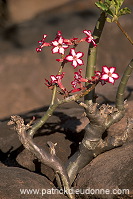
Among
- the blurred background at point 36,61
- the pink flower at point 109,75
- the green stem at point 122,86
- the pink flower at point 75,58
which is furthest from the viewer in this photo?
the blurred background at point 36,61

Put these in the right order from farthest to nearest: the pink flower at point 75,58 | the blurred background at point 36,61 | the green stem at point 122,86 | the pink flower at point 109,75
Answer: the blurred background at point 36,61
the green stem at point 122,86
the pink flower at point 75,58
the pink flower at point 109,75

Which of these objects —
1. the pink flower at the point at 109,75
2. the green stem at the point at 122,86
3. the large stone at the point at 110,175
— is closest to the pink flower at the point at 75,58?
the pink flower at the point at 109,75

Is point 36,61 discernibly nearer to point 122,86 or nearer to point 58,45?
point 122,86

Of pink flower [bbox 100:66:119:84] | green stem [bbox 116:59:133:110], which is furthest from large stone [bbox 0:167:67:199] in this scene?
pink flower [bbox 100:66:119:84]

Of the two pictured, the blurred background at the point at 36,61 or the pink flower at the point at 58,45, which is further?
the blurred background at the point at 36,61

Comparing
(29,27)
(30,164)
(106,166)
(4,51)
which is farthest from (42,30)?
(106,166)

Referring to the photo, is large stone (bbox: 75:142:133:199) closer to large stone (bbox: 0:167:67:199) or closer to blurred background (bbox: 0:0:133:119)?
large stone (bbox: 0:167:67:199)

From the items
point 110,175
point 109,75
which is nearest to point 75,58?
point 109,75

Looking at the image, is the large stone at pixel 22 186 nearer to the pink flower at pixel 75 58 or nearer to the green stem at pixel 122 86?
the green stem at pixel 122 86

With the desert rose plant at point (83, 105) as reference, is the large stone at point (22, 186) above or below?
below

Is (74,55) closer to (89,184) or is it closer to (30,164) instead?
(89,184)
